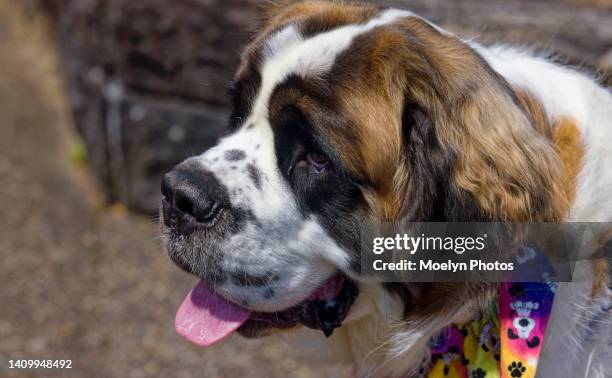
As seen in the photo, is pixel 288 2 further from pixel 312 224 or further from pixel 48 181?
pixel 48 181

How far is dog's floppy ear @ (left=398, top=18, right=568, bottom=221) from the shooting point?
221 centimetres

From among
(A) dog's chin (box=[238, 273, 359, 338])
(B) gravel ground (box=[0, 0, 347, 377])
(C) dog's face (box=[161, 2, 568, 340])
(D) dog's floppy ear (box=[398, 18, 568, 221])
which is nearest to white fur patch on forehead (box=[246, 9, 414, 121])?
(C) dog's face (box=[161, 2, 568, 340])

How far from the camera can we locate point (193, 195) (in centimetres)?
229

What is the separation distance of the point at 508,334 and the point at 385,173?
54cm

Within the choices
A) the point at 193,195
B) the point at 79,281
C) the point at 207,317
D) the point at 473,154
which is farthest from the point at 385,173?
the point at 79,281

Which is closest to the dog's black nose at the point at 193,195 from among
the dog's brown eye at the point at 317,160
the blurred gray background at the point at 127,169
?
the dog's brown eye at the point at 317,160

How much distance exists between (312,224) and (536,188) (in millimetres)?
609

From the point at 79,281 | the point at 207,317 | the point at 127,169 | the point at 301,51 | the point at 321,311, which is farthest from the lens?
the point at 127,169

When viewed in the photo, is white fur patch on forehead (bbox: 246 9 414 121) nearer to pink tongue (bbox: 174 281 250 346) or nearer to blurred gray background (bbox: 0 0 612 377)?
pink tongue (bbox: 174 281 250 346)

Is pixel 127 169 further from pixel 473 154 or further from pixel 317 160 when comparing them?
pixel 473 154

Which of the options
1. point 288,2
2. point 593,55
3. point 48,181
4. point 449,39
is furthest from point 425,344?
point 48,181

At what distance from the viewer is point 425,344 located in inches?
97.3

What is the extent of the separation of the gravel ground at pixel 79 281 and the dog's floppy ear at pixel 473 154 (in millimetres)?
991

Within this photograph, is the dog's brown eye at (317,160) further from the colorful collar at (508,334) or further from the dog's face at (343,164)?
the colorful collar at (508,334)
